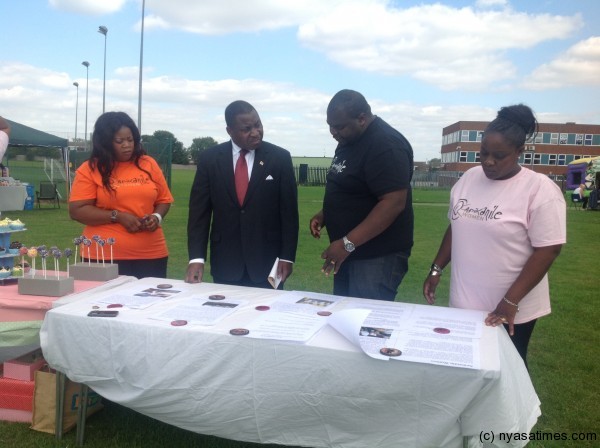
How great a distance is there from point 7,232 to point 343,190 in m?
2.00

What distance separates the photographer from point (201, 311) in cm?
236

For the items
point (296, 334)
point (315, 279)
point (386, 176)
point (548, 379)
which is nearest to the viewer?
point (296, 334)

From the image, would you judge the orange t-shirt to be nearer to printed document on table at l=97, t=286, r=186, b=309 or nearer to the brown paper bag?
printed document on table at l=97, t=286, r=186, b=309

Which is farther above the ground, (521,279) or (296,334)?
(521,279)

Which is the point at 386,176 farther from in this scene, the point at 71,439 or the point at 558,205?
the point at 71,439

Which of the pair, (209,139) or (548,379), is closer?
(548,379)

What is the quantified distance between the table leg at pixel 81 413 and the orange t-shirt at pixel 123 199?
887 mm

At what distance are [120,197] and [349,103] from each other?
1.59 meters

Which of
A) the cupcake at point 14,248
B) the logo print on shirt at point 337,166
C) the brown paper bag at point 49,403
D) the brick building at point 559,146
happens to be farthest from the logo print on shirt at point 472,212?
the brick building at point 559,146

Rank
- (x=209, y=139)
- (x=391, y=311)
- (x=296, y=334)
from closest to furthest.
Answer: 1. (x=296, y=334)
2. (x=391, y=311)
3. (x=209, y=139)

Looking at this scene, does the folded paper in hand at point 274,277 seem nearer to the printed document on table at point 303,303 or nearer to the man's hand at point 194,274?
the printed document on table at point 303,303

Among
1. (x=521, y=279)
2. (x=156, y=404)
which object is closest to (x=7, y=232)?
(x=156, y=404)

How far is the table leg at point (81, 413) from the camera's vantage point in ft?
8.52

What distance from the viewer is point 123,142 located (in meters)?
3.26
